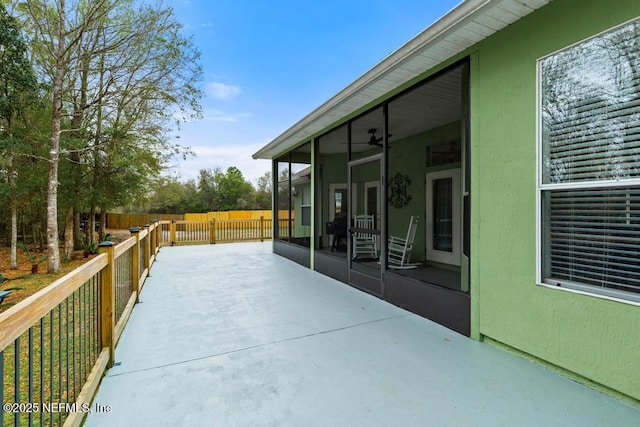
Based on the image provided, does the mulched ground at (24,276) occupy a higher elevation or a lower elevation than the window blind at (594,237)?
lower

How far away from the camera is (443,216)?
5883mm

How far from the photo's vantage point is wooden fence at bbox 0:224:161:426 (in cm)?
120

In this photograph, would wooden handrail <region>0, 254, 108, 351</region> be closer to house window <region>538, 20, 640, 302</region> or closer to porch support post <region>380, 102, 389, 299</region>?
house window <region>538, 20, 640, 302</region>

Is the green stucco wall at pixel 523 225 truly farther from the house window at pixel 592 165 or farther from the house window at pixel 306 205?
the house window at pixel 306 205

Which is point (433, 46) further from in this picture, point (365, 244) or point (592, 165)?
point (365, 244)

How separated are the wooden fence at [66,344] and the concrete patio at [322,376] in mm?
162

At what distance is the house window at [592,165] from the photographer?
1.96 meters

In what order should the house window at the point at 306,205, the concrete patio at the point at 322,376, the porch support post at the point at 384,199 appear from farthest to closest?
the house window at the point at 306,205, the porch support post at the point at 384,199, the concrete patio at the point at 322,376

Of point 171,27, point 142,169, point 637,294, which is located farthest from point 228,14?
point 637,294

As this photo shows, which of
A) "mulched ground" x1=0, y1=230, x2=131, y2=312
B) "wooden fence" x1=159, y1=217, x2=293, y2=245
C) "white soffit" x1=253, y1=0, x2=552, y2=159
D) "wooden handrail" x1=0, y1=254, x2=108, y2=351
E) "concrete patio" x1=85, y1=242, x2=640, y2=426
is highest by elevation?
"white soffit" x1=253, y1=0, x2=552, y2=159

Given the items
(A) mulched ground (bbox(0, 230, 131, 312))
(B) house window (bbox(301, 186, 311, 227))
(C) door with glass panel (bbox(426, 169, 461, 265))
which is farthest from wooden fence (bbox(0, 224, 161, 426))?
(C) door with glass panel (bbox(426, 169, 461, 265))

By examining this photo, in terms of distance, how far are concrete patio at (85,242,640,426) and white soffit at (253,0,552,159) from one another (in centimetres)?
275

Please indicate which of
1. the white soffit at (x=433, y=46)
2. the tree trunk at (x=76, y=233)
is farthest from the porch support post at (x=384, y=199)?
the tree trunk at (x=76, y=233)

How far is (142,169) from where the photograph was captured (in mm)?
10633
